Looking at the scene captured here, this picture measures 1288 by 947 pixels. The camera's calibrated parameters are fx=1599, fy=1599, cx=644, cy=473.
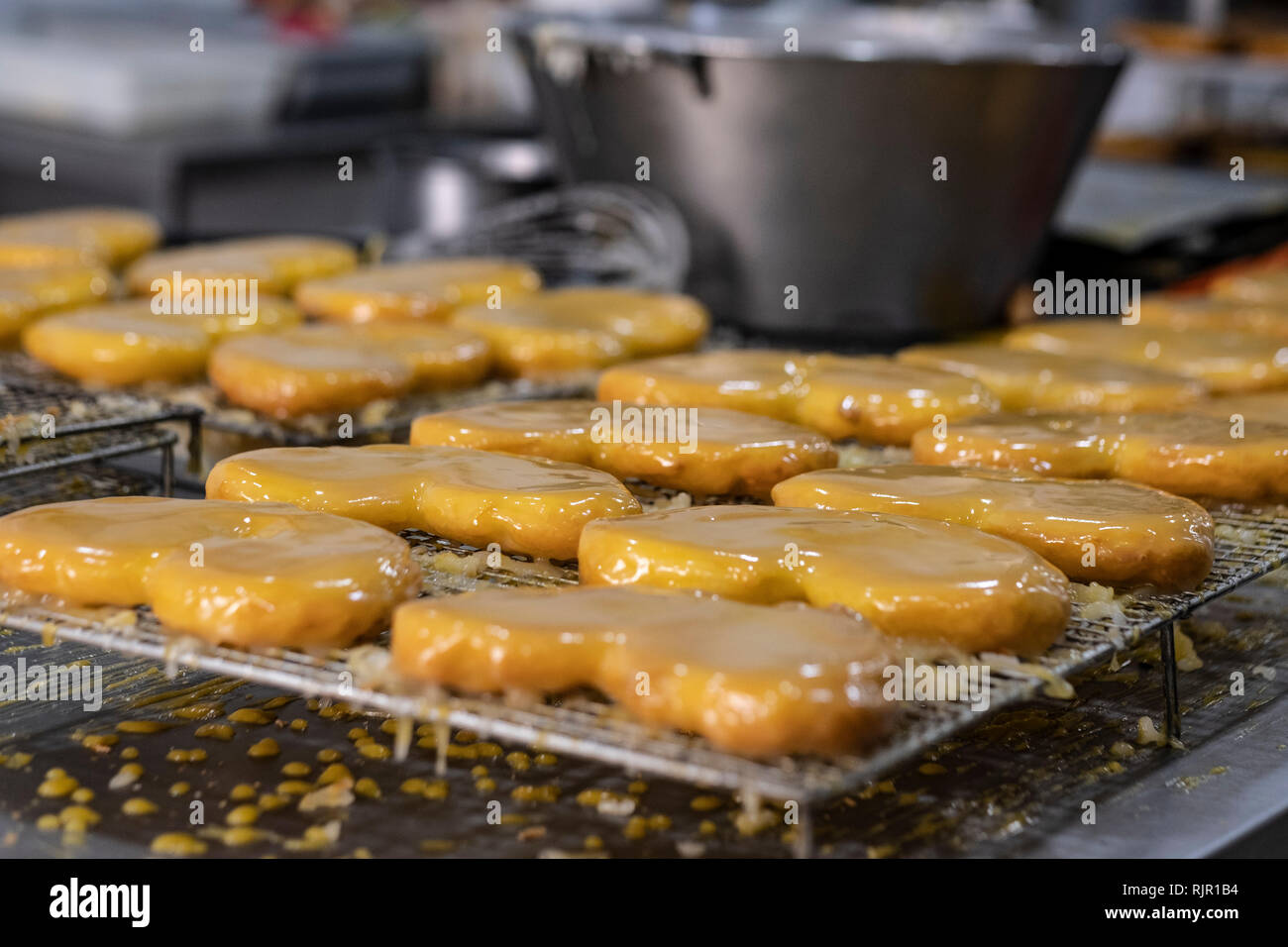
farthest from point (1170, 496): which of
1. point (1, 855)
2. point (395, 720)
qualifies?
point (1, 855)

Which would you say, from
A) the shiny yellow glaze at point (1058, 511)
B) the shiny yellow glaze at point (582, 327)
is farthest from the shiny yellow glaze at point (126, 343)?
the shiny yellow glaze at point (1058, 511)

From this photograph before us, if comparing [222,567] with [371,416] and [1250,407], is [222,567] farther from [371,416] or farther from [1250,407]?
[1250,407]

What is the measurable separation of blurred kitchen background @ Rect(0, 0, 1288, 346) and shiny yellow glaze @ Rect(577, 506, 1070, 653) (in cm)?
147

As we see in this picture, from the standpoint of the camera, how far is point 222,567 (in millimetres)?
1617

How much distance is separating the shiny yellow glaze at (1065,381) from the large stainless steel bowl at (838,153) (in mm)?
519

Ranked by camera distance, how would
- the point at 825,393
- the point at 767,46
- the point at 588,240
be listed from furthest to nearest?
the point at 588,240 → the point at 767,46 → the point at 825,393

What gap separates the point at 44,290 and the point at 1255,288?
2.42 meters

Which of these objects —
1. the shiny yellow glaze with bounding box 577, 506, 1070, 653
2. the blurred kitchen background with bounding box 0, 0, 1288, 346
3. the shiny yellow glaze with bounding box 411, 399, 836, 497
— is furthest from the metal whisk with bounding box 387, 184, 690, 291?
the shiny yellow glaze with bounding box 577, 506, 1070, 653

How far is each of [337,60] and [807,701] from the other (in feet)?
17.3

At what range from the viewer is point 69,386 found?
259 cm

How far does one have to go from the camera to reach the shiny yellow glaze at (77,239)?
10.6 feet

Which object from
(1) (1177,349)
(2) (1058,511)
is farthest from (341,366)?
(1) (1177,349)

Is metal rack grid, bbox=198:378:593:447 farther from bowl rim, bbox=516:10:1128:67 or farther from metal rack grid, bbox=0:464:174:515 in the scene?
bowl rim, bbox=516:10:1128:67
